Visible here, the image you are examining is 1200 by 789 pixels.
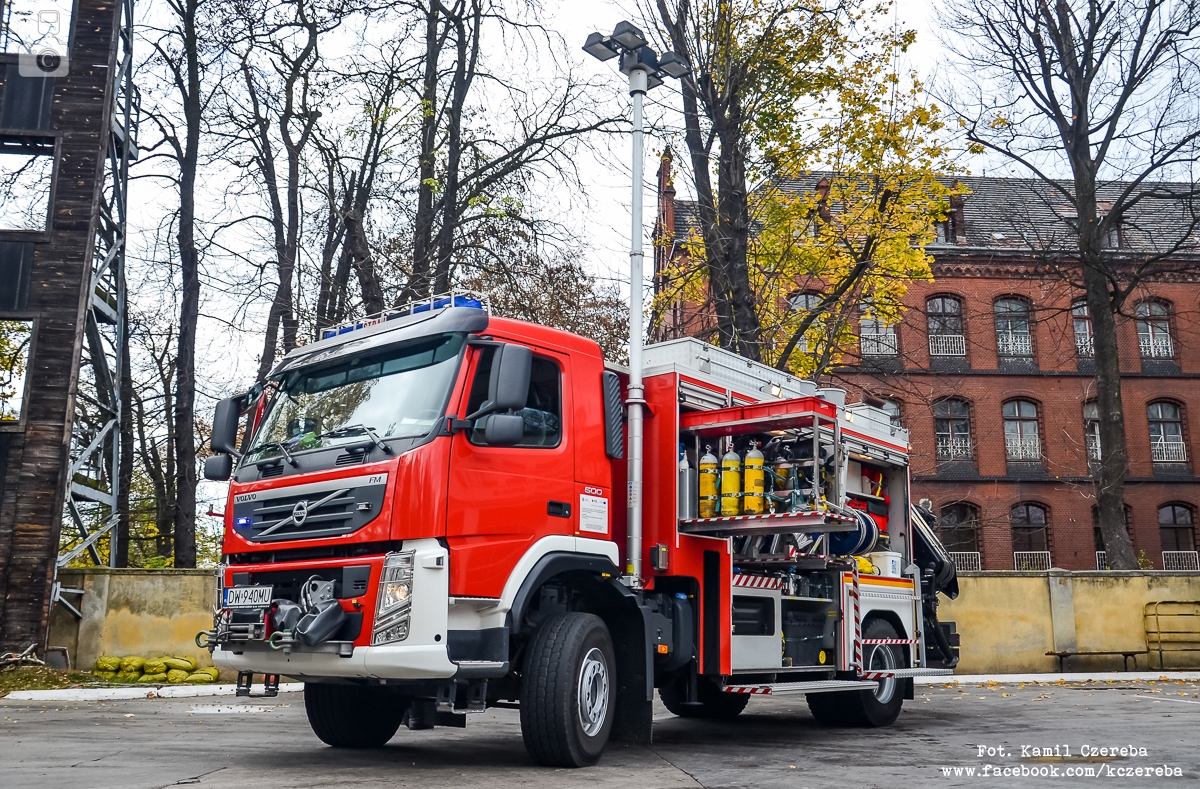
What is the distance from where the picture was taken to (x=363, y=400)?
7801 mm

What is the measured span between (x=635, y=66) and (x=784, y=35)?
9466 mm

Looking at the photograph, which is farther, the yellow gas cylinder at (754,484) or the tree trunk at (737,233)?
the tree trunk at (737,233)

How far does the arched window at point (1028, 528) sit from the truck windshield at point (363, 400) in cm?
3718

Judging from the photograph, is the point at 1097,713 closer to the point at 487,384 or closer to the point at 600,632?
the point at 600,632

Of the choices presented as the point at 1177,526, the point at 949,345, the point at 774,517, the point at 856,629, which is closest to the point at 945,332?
the point at 949,345

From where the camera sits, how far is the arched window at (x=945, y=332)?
41.3m

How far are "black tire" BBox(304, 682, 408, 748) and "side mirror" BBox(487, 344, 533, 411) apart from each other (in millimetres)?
3102

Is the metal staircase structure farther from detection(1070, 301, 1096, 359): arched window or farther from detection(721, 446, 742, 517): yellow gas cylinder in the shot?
detection(1070, 301, 1096, 359): arched window

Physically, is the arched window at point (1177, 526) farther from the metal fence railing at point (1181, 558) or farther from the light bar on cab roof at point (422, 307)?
the light bar on cab roof at point (422, 307)

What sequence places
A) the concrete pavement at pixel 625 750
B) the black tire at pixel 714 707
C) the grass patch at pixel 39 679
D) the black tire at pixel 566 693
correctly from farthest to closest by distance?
the grass patch at pixel 39 679, the black tire at pixel 714 707, the black tire at pixel 566 693, the concrete pavement at pixel 625 750

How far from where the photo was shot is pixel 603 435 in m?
8.53

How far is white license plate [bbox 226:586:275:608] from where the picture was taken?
746 centimetres

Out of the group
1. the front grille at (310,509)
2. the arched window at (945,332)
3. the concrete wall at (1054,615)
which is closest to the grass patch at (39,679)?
the front grille at (310,509)

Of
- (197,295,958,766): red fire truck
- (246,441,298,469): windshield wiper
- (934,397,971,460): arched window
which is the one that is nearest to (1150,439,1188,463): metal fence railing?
(934,397,971,460): arched window
